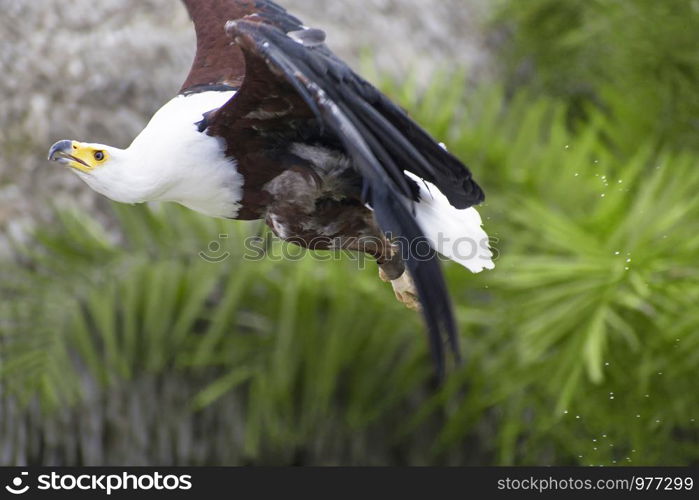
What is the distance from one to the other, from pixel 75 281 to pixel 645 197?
1255mm

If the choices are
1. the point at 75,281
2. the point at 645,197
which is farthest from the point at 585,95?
the point at 75,281

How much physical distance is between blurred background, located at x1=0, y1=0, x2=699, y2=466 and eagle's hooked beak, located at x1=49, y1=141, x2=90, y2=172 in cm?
138

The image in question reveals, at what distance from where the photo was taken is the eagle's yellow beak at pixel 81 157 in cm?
87

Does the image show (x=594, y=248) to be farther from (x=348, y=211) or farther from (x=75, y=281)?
(x=348, y=211)

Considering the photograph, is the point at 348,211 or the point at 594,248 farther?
the point at 594,248

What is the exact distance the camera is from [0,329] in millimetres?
2504

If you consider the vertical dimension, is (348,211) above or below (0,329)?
below

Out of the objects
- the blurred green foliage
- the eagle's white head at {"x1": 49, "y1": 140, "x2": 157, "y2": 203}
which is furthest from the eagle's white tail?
the blurred green foliage

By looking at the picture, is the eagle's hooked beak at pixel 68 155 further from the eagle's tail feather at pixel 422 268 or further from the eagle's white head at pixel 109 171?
the eagle's tail feather at pixel 422 268

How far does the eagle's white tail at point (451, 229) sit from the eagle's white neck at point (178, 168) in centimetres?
18

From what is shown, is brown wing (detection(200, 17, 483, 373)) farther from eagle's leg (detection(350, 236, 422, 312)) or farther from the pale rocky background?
the pale rocky background

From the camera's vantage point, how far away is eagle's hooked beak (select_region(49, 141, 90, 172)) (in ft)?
2.84

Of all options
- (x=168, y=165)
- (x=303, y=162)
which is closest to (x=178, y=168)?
(x=168, y=165)

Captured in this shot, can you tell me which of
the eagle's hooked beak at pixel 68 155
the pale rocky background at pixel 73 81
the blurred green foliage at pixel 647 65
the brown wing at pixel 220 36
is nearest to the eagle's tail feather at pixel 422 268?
the eagle's hooked beak at pixel 68 155
